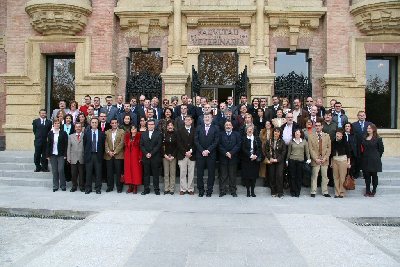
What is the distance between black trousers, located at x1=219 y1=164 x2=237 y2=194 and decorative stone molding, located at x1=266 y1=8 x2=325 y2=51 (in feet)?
24.3

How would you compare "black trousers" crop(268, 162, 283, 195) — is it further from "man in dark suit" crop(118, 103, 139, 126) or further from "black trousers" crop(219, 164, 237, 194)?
"man in dark suit" crop(118, 103, 139, 126)

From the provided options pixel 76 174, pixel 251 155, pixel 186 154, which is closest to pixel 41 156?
pixel 76 174

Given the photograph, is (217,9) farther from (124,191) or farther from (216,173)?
(124,191)

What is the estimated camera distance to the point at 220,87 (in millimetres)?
16453

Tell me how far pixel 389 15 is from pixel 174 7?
7747 mm

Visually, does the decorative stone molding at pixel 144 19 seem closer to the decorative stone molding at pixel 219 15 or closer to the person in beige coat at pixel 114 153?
the decorative stone molding at pixel 219 15

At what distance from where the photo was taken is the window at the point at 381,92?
16297 mm

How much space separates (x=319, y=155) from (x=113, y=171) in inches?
213

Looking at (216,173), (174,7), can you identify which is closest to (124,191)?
(216,173)

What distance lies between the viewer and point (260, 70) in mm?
15789

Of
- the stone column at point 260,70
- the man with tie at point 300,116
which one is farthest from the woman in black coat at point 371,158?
the stone column at point 260,70

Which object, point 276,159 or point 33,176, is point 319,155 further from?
point 33,176

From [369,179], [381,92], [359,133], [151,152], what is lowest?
[369,179]

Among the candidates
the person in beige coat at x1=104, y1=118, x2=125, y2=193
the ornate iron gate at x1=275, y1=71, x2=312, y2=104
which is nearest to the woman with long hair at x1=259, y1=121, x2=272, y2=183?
the person in beige coat at x1=104, y1=118, x2=125, y2=193
